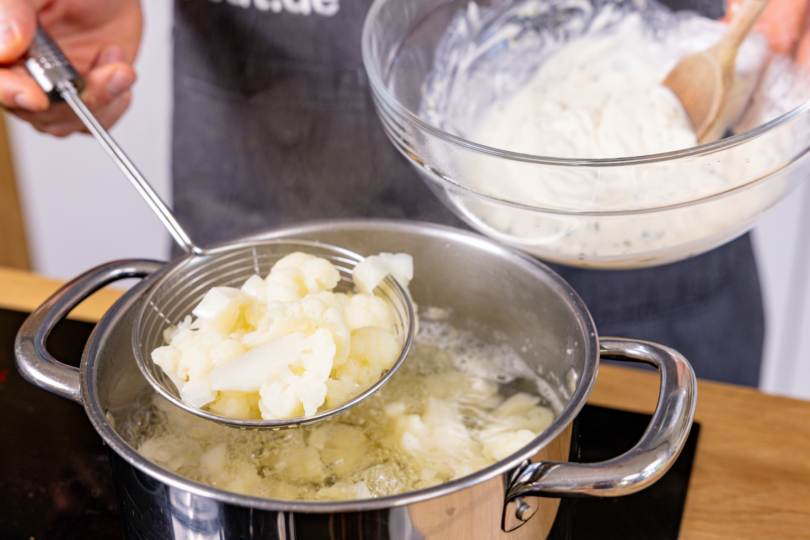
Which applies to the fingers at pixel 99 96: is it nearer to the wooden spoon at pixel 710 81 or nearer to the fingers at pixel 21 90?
the fingers at pixel 21 90

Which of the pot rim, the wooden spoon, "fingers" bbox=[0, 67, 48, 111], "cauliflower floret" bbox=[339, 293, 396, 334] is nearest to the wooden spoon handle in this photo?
the wooden spoon

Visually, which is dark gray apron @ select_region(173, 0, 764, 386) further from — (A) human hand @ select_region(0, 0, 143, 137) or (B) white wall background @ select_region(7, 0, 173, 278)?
(B) white wall background @ select_region(7, 0, 173, 278)

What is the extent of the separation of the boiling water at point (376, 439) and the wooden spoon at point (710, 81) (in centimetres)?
32

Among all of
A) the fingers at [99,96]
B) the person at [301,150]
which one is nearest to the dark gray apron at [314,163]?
the person at [301,150]

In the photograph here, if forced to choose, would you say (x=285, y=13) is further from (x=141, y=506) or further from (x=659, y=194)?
(x=141, y=506)

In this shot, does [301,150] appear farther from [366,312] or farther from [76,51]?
[366,312]

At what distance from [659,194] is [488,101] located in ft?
1.06

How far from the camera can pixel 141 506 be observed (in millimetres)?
444

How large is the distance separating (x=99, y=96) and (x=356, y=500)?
0.60 metres

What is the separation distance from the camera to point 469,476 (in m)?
0.40

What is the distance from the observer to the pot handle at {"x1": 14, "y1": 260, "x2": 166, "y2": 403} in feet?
1.60

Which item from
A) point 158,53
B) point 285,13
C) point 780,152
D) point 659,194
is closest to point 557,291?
point 659,194

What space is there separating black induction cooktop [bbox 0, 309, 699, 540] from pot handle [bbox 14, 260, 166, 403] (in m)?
0.17

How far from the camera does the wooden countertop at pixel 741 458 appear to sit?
616mm
